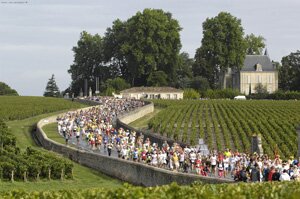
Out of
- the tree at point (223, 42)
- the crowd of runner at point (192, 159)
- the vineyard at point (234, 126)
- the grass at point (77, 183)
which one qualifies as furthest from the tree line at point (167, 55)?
the grass at point (77, 183)

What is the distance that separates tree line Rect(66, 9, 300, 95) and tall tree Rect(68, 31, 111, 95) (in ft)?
7.83

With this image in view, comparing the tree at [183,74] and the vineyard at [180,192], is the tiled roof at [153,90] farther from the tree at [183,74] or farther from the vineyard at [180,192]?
the vineyard at [180,192]

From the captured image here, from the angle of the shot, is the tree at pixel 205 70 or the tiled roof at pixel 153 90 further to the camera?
the tree at pixel 205 70

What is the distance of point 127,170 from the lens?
36.8 m

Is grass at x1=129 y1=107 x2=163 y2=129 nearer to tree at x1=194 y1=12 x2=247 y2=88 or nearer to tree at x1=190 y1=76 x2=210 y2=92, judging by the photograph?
tree at x1=194 y1=12 x2=247 y2=88

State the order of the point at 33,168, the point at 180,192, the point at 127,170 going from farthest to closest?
1. the point at 33,168
2. the point at 127,170
3. the point at 180,192

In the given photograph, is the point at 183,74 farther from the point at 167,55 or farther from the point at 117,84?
the point at 117,84

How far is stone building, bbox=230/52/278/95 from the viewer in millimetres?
168000

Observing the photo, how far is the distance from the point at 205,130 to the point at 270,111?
824 inches

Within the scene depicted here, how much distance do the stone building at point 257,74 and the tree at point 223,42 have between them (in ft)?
41.6

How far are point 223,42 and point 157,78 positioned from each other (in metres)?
13.1

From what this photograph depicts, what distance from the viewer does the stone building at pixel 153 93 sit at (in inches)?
5812

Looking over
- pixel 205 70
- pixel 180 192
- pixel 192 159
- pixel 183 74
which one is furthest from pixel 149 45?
pixel 180 192

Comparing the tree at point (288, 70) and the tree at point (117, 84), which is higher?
the tree at point (288, 70)
